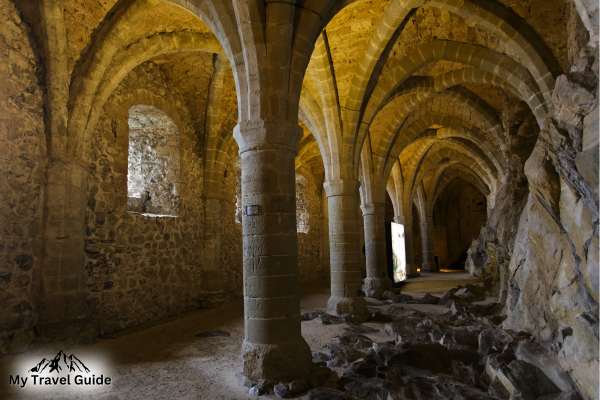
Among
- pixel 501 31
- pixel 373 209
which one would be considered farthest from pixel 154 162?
pixel 501 31

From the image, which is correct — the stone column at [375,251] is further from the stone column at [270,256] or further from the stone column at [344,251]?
the stone column at [270,256]

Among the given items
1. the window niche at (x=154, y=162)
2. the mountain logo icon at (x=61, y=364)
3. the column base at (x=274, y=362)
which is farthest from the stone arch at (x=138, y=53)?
the column base at (x=274, y=362)

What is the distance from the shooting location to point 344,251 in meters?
7.12

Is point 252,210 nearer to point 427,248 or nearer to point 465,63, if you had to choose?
point 465,63

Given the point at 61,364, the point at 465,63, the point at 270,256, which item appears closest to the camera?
the point at 270,256

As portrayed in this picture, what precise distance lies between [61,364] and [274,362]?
8.93 ft

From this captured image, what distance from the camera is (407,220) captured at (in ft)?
51.9

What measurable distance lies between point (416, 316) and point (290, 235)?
12.9 ft

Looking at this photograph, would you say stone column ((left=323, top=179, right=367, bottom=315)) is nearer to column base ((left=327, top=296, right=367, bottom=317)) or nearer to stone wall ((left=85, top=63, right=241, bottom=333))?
column base ((left=327, top=296, right=367, bottom=317))

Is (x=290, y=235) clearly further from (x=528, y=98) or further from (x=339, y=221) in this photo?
(x=528, y=98)

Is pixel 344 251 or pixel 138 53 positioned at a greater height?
pixel 138 53

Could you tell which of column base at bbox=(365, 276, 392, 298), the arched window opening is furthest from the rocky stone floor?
the arched window opening

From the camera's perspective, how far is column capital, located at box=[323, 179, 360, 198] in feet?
24.0

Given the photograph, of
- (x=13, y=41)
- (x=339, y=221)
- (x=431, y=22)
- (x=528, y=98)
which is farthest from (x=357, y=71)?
(x=13, y=41)
